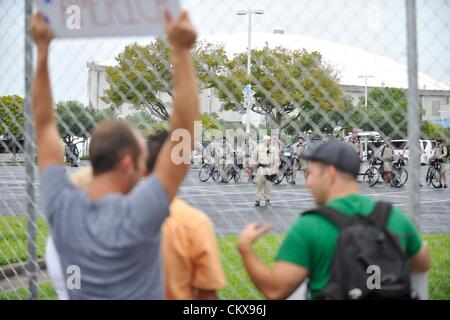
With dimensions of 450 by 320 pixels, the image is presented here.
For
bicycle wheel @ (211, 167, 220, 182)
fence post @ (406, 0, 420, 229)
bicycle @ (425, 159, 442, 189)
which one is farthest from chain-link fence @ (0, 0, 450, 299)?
bicycle @ (425, 159, 442, 189)

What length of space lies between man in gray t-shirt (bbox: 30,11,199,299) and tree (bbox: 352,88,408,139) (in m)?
1.37

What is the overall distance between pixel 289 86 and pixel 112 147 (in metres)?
2.87

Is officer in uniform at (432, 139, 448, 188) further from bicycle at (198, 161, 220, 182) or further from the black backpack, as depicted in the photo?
the black backpack

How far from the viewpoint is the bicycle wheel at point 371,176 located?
1545cm

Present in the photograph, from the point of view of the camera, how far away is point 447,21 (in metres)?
2.99

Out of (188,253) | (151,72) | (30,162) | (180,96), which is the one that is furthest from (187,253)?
(151,72)

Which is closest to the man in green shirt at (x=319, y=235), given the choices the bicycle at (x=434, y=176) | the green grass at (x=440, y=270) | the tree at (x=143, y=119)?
the tree at (x=143, y=119)

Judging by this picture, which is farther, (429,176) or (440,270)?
(429,176)

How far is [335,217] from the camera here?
7.89 ft

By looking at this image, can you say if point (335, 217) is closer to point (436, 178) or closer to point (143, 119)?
point (143, 119)

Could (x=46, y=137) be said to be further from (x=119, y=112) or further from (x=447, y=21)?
(x=119, y=112)

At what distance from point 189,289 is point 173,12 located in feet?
3.57

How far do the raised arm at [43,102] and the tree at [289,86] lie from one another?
4.36ft

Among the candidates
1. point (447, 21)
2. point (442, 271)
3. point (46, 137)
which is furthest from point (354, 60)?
point (442, 271)
